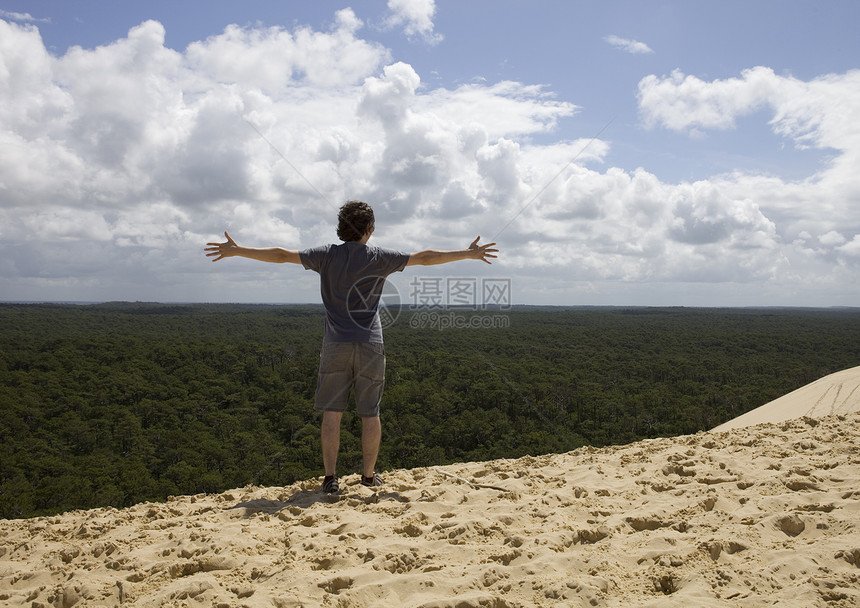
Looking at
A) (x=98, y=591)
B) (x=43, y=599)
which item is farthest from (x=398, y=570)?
(x=43, y=599)

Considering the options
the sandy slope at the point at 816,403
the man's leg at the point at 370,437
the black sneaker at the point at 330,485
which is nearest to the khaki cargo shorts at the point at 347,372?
the man's leg at the point at 370,437

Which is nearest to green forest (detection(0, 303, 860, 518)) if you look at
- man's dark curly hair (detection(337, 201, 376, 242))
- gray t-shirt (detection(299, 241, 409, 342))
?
gray t-shirt (detection(299, 241, 409, 342))

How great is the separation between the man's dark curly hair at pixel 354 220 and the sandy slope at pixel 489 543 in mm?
1791

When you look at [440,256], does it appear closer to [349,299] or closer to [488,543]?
[349,299]

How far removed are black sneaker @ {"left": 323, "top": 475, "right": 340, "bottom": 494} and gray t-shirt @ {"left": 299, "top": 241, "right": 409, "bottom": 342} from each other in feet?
3.34

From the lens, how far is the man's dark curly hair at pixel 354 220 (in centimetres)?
350

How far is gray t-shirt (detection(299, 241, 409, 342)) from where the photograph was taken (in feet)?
11.2

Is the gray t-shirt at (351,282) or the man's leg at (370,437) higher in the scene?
the gray t-shirt at (351,282)

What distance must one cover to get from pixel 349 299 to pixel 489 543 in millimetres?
1714

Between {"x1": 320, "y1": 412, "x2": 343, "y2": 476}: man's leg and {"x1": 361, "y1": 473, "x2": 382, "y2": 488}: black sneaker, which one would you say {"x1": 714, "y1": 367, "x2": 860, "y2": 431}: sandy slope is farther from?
{"x1": 320, "y1": 412, "x2": 343, "y2": 476}: man's leg

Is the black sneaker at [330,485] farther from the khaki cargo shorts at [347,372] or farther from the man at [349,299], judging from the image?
the khaki cargo shorts at [347,372]

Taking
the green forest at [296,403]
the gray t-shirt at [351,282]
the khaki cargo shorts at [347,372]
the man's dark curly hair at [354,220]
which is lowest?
the green forest at [296,403]

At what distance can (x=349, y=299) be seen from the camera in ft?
11.3

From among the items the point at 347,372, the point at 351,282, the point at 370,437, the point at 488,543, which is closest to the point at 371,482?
the point at 370,437
